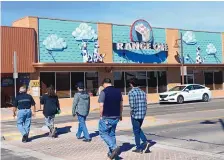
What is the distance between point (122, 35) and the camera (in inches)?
1324

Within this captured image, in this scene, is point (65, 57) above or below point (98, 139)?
above

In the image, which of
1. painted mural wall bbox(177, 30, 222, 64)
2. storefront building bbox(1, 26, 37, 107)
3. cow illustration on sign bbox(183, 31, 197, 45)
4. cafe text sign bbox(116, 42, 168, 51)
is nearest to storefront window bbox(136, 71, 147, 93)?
cafe text sign bbox(116, 42, 168, 51)

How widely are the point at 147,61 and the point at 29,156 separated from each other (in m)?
25.9

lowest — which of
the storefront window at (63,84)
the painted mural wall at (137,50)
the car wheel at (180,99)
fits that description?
the car wheel at (180,99)

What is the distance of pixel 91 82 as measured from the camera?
3159 cm

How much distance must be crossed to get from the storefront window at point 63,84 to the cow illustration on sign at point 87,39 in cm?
207

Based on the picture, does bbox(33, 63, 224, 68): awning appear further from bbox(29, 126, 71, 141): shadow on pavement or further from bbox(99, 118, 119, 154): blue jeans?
bbox(99, 118, 119, 154): blue jeans

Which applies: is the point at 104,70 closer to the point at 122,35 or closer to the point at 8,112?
the point at 122,35

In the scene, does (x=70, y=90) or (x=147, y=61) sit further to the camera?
(x=147, y=61)

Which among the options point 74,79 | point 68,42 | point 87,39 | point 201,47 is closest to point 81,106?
point 74,79

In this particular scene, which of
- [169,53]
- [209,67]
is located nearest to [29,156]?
[169,53]

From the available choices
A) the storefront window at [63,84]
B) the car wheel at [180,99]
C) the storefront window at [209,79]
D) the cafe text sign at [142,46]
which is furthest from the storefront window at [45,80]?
the storefront window at [209,79]

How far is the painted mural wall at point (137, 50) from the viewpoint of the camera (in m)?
33.2

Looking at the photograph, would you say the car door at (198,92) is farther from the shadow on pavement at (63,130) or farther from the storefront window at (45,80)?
the shadow on pavement at (63,130)
